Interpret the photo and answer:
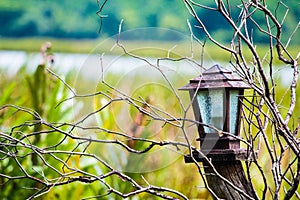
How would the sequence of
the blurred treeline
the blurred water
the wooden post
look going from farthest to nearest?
1. the blurred treeline
2. the blurred water
3. the wooden post

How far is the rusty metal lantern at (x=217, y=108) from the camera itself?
115 centimetres

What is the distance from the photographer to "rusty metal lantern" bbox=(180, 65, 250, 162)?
3.76 ft

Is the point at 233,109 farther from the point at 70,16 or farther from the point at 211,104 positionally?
the point at 70,16

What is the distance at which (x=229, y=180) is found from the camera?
3.72 feet

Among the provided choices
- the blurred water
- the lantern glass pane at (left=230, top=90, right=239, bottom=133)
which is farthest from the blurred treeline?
the lantern glass pane at (left=230, top=90, right=239, bottom=133)

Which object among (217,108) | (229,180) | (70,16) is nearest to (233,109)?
(217,108)

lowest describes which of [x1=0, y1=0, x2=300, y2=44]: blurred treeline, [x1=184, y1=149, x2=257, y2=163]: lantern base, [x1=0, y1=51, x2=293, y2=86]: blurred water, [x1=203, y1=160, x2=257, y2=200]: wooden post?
[x1=203, y1=160, x2=257, y2=200]: wooden post

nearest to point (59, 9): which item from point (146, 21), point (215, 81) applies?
point (146, 21)

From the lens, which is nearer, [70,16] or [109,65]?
[109,65]

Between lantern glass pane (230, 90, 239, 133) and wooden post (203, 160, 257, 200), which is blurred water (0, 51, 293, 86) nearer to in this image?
lantern glass pane (230, 90, 239, 133)

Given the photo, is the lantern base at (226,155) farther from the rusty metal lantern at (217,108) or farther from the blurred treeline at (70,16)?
the blurred treeline at (70,16)

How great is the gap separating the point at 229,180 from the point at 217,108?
137mm

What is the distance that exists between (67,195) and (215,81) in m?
1.15

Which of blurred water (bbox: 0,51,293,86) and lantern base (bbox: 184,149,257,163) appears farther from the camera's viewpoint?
blurred water (bbox: 0,51,293,86)
